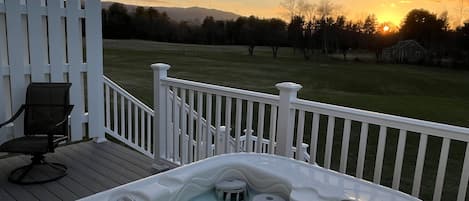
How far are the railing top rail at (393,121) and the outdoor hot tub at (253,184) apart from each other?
43 cm

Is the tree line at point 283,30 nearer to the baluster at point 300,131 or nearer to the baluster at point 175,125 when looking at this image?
the baluster at point 175,125

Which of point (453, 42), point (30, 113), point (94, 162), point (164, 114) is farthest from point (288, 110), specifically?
point (453, 42)

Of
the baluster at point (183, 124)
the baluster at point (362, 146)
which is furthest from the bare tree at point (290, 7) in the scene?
the baluster at point (362, 146)

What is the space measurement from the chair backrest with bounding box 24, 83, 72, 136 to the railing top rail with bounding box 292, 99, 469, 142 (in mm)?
2416

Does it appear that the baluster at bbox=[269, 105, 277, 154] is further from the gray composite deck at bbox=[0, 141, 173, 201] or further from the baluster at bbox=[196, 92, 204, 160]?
the gray composite deck at bbox=[0, 141, 173, 201]

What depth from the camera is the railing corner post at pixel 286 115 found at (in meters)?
2.55

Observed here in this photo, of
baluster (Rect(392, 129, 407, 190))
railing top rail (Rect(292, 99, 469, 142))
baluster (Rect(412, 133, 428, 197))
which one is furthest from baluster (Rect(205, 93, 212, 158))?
baluster (Rect(412, 133, 428, 197))

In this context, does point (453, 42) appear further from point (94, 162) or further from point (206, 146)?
point (94, 162)

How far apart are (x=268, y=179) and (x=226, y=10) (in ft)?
17.2

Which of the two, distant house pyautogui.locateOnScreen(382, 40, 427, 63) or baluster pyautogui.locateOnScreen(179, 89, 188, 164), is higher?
distant house pyautogui.locateOnScreen(382, 40, 427, 63)

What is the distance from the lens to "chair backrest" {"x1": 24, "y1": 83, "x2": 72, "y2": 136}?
11.2ft

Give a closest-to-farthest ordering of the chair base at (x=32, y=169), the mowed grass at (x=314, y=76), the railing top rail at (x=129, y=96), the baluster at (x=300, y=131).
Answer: the baluster at (x=300, y=131) → the chair base at (x=32, y=169) → the railing top rail at (x=129, y=96) → the mowed grass at (x=314, y=76)

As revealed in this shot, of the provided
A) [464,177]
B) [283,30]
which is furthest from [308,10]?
[464,177]

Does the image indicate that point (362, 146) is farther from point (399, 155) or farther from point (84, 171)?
point (84, 171)
